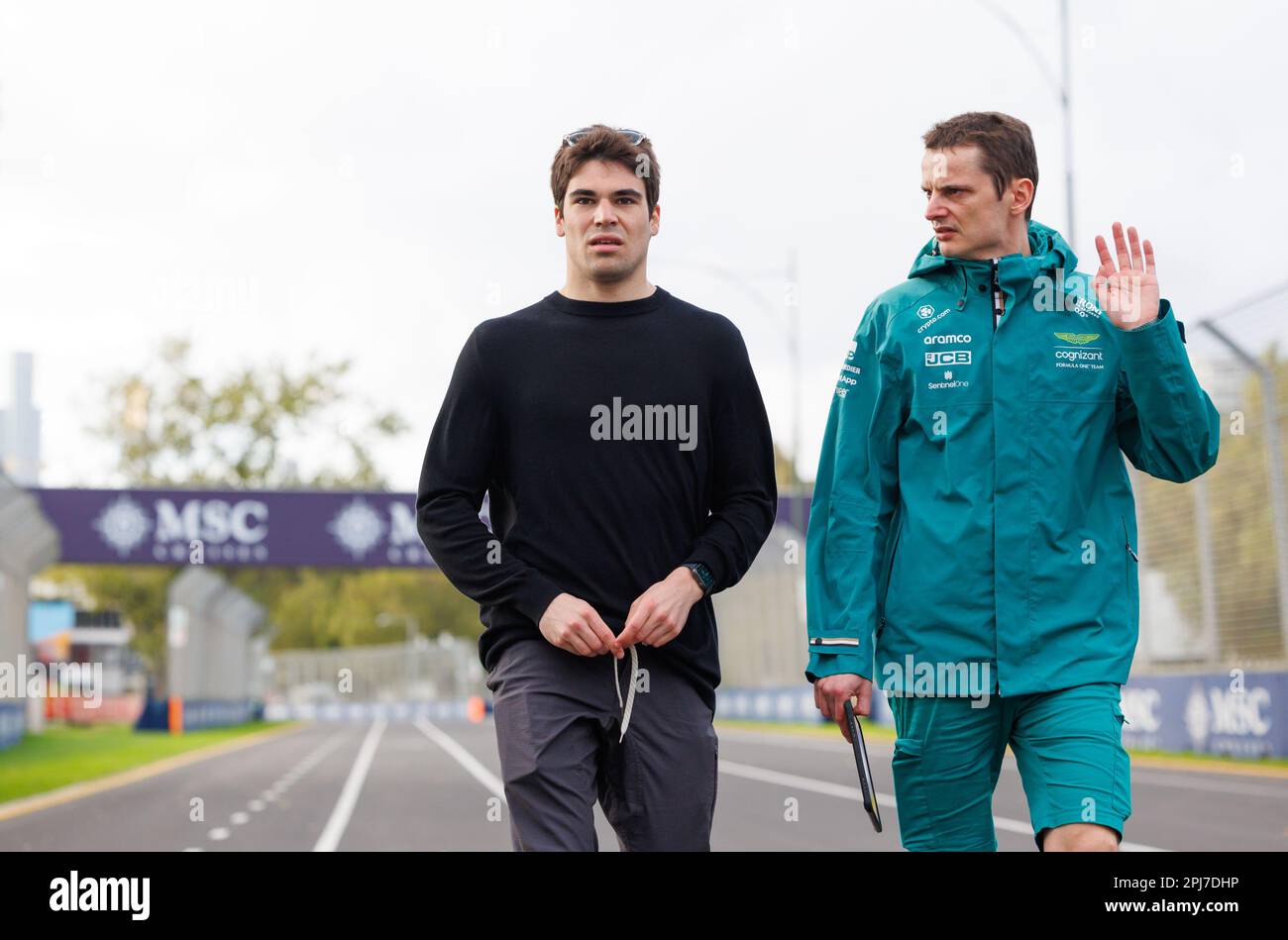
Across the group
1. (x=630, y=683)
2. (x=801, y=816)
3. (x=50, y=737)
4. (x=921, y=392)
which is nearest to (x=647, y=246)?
(x=921, y=392)

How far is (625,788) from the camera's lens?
3818 mm

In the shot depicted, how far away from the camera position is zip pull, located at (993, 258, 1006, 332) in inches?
160

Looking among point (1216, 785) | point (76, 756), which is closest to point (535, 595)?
point (1216, 785)

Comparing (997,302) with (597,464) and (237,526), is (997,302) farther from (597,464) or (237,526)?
(237,526)

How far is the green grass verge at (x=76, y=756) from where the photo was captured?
2100cm

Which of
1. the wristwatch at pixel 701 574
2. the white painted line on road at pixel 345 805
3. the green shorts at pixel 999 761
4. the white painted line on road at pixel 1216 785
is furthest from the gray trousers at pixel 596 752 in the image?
the white painted line on road at pixel 1216 785

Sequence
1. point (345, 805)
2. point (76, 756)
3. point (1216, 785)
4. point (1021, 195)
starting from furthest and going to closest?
point (76, 756), point (345, 805), point (1216, 785), point (1021, 195)

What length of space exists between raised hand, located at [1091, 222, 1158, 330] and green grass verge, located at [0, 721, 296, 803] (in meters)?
15.6

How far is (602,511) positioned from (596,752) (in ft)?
1.64

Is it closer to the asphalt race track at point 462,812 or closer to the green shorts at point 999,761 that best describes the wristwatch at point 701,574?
the green shorts at point 999,761

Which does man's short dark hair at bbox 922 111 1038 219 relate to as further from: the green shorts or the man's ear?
the green shorts

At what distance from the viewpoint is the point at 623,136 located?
4.00 m

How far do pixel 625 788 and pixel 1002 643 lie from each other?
2.70 ft
